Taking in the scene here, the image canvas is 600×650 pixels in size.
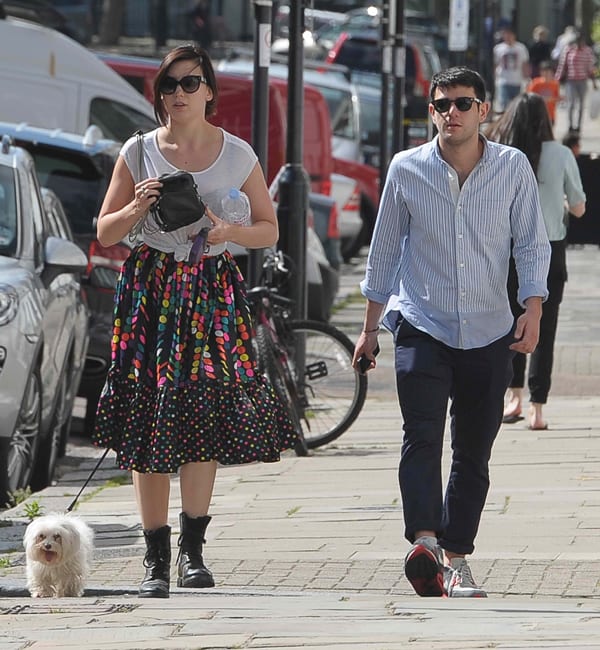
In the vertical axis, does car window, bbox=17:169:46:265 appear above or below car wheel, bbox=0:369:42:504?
above

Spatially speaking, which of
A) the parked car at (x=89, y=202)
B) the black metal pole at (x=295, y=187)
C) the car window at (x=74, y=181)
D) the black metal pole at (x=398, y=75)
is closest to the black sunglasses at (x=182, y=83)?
the black metal pole at (x=295, y=187)

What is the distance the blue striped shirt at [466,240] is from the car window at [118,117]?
9378 mm

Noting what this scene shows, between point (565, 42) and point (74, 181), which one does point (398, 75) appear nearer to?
point (74, 181)

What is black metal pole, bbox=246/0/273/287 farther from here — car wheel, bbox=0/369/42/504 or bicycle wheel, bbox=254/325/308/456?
car wheel, bbox=0/369/42/504

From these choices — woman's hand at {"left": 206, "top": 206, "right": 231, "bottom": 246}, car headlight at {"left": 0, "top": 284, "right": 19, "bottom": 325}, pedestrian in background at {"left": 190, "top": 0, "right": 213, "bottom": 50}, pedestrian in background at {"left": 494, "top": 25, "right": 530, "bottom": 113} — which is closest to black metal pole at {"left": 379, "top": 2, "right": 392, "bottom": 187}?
car headlight at {"left": 0, "top": 284, "right": 19, "bottom": 325}

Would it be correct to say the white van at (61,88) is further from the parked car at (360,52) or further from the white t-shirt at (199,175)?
the parked car at (360,52)

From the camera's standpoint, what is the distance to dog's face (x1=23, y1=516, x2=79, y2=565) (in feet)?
20.8

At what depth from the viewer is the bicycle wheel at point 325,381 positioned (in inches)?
408

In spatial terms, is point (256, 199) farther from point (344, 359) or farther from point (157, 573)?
point (344, 359)

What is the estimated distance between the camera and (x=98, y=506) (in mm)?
8664

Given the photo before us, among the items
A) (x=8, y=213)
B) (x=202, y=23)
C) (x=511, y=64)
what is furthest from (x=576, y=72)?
(x=8, y=213)

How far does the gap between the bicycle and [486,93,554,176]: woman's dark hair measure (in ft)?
4.47

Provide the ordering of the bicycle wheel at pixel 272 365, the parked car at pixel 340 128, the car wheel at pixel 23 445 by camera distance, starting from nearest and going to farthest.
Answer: the car wheel at pixel 23 445, the bicycle wheel at pixel 272 365, the parked car at pixel 340 128

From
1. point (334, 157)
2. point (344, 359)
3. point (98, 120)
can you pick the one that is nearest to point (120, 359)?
point (344, 359)
